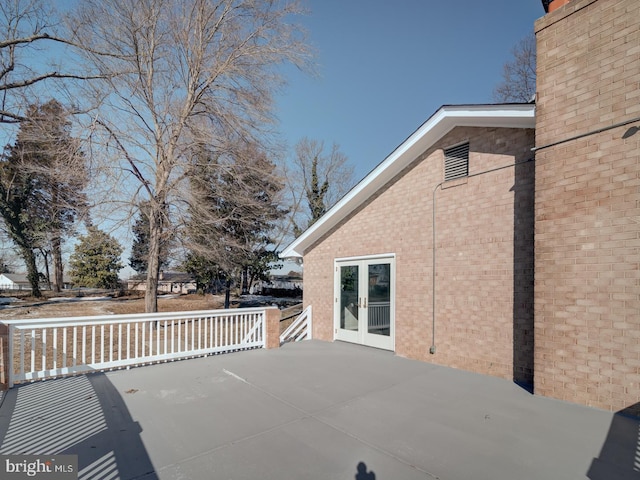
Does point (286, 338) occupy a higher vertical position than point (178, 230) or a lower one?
lower

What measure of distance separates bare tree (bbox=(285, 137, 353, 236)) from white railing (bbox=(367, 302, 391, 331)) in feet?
57.7

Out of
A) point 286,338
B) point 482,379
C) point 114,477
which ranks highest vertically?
point 114,477

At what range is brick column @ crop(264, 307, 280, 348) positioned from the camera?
7316 millimetres

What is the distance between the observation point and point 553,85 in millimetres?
4484

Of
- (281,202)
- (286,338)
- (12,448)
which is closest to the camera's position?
(12,448)

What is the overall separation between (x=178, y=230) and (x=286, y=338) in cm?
556

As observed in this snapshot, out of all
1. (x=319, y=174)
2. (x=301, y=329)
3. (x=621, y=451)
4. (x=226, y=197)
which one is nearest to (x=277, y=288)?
(x=319, y=174)

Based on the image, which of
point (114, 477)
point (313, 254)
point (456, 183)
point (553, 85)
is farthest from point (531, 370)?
point (313, 254)

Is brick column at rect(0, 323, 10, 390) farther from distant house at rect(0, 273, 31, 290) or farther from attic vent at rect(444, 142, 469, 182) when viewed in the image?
distant house at rect(0, 273, 31, 290)

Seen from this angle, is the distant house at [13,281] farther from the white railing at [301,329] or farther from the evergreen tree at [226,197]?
the white railing at [301,329]

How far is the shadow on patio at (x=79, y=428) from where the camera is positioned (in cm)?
274

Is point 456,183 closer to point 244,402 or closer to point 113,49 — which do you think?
point 244,402

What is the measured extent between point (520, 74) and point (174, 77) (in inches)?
604

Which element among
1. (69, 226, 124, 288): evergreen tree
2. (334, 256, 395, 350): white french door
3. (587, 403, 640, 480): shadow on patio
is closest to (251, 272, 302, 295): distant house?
(69, 226, 124, 288): evergreen tree
